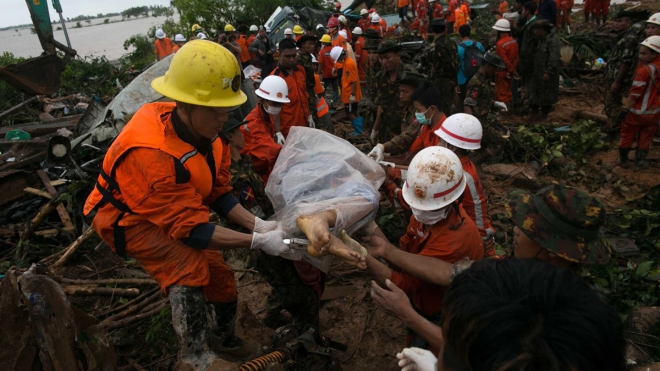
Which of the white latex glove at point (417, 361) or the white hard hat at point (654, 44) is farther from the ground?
the white latex glove at point (417, 361)

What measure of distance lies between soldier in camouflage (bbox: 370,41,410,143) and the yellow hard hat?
3.80 metres

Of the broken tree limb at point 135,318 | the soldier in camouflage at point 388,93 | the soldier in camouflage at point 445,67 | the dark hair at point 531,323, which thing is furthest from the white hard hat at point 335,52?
the dark hair at point 531,323

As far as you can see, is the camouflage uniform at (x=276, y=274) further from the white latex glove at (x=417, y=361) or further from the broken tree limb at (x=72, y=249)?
the broken tree limb at (x=72, y=249)

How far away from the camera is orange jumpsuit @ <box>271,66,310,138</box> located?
5.65 metres

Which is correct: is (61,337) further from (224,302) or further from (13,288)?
(224,302)

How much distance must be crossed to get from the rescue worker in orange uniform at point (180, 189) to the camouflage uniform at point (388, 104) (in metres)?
3.86

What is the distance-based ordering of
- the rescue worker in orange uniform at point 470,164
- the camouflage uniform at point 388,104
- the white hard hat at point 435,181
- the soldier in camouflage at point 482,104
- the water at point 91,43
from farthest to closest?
the water at point 91,43
the soldier in camouflage at point 482,104
the camouflage uniform at point 388,104
the rescue worker in orange uniform at point 470,164
the white hard hat at point 435,181

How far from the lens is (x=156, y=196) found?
2172 mm

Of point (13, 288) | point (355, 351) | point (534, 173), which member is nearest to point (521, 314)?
point (13, 288)

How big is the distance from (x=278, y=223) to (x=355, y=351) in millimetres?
1614

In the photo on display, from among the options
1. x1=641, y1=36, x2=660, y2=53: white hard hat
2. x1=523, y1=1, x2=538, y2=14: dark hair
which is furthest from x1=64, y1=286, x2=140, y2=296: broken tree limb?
x1=523, y1=1, x2=538, y2=14: dark hair

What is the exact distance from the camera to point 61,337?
7.52 feet

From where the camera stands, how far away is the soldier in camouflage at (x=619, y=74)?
652 centimetres

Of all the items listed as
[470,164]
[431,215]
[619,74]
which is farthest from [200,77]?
[619,74]
